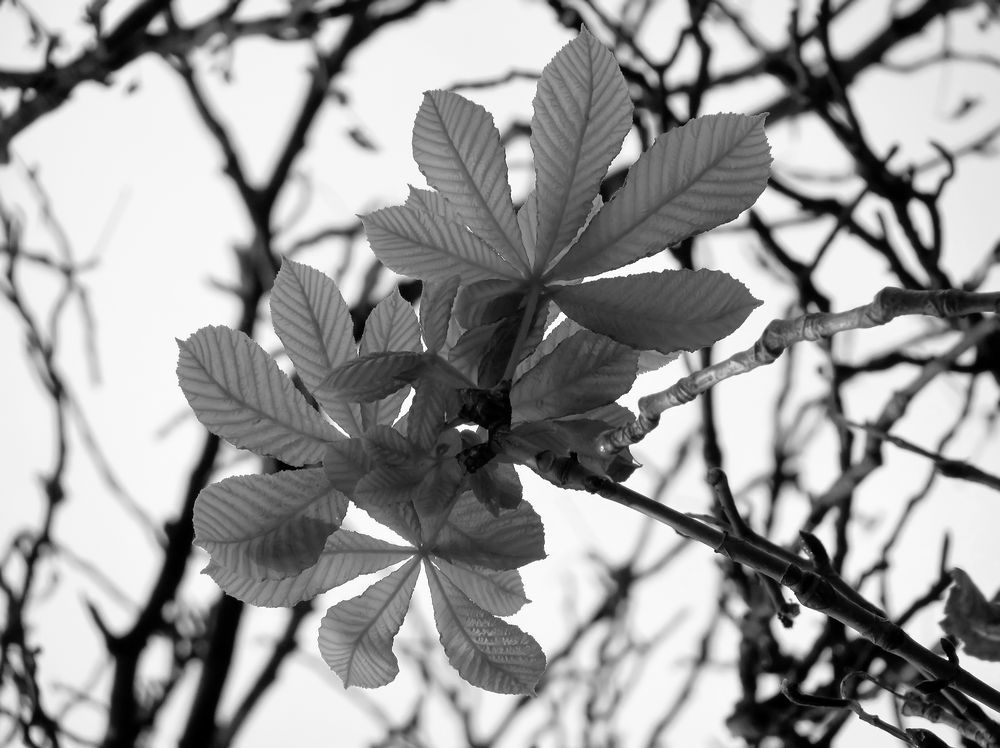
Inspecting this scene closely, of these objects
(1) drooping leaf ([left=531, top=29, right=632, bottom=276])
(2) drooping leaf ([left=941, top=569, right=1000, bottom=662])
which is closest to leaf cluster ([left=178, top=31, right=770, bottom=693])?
(1) drooping leaf ([left=531, top=29, right=632, bottom=276])

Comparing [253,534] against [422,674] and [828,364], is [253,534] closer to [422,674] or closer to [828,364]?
[828,364]

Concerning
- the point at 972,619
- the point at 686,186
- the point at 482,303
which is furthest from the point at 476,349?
the point at 972,619

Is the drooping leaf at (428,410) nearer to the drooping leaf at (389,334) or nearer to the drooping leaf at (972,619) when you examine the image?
the drooping leaf at (389,334)

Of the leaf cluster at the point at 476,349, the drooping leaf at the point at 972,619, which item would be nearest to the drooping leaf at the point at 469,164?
the leaf cluster at the point at 476,349

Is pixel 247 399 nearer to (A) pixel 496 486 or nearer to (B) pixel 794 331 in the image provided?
(A) pixel 496 486

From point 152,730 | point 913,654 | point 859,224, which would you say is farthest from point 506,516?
point 152,730
